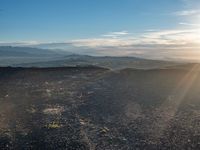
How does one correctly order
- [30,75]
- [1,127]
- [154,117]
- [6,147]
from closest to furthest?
1. [6,147]
2. [1,127]
3. [154,117]
4. [30,75]

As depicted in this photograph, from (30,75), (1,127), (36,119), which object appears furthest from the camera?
(30,75)

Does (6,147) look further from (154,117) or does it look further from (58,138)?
(154,117)

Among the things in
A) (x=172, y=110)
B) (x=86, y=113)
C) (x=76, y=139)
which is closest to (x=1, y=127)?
(x=76, y=139)

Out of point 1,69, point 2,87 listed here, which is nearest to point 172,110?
point 2,87

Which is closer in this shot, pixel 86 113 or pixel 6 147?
pixel 6 147

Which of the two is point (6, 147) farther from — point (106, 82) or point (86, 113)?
point (106, 82)

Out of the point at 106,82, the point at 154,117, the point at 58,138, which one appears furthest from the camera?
the point at 106,82
